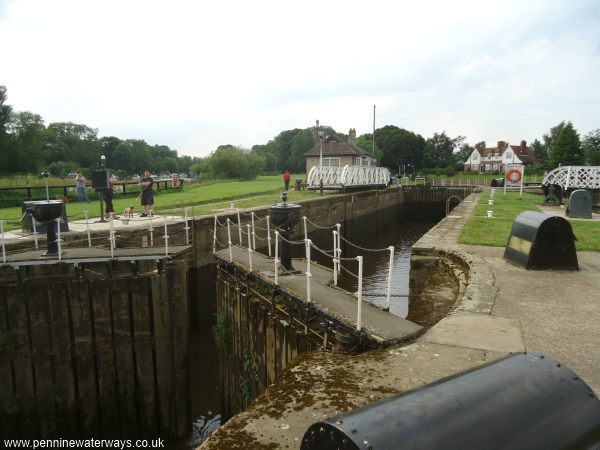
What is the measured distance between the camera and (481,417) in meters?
1.99

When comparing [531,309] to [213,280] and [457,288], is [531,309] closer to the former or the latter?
[457,288]

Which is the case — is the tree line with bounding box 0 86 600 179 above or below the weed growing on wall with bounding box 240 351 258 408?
above

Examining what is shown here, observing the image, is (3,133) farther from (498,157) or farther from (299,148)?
(498,157)

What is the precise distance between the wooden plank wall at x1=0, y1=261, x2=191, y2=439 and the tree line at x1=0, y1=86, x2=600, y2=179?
149ft

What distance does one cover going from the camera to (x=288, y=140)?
125938 mm

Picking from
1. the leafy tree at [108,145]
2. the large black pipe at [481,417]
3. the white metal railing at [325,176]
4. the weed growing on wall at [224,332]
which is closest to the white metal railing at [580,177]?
the white metal railing at [325,176]

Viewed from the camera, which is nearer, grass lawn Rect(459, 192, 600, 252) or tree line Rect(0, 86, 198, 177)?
grass lawn Rect(459, 192, 600, 252)

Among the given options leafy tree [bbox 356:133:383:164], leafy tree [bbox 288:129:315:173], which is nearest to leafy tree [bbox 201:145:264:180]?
leafy tree [bbox 356:133:383:164]

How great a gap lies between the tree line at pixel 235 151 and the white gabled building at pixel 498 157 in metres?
4.68

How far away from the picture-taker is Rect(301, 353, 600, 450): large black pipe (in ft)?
6.15

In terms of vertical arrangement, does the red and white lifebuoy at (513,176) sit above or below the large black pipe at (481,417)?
above

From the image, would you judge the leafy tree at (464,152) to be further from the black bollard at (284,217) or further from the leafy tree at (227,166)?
the black bollard at (284,217)

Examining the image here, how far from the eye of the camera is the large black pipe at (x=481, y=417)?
1.87 m

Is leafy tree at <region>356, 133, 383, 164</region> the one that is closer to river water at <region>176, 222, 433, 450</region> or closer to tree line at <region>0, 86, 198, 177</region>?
tree line at <region>0, 86, 198, 177</region>
